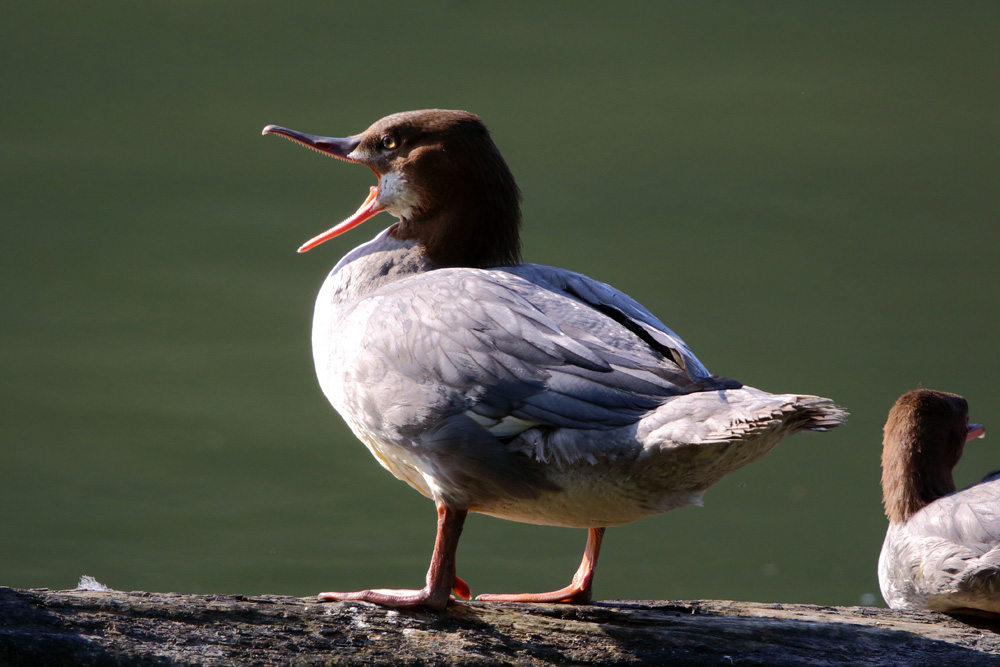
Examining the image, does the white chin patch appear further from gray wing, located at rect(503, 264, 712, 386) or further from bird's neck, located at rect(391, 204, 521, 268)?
gray wing, located at rect(503, 264, 712, 386)

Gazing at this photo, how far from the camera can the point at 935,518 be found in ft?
10.3

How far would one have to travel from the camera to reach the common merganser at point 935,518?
288 cm

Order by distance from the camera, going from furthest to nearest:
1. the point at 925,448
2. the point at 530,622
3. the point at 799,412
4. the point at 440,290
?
the point at 925,448 < the point at 440,290 < the point at 530,622 < the point at 799,412

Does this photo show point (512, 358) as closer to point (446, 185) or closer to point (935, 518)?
point (446, 185)

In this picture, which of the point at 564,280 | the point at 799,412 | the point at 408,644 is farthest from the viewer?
the point at 564,280

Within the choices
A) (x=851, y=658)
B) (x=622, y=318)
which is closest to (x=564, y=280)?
(x=622, y=318)

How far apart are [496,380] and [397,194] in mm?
750

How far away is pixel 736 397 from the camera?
201cm

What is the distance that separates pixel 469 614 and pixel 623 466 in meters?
0.48

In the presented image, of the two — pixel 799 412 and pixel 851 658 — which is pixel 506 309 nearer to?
pixel 799 412

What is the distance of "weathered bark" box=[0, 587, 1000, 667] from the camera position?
187 cm

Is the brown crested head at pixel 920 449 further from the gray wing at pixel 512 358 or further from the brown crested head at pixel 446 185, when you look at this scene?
the brown crested head at pixel 446 185

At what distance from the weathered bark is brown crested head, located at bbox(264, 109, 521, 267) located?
35.8 inches

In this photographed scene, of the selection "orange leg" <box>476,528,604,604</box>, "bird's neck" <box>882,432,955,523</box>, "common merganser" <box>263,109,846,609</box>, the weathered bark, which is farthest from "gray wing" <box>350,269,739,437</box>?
"bird's neck" <box>882,432,955,523</box>
